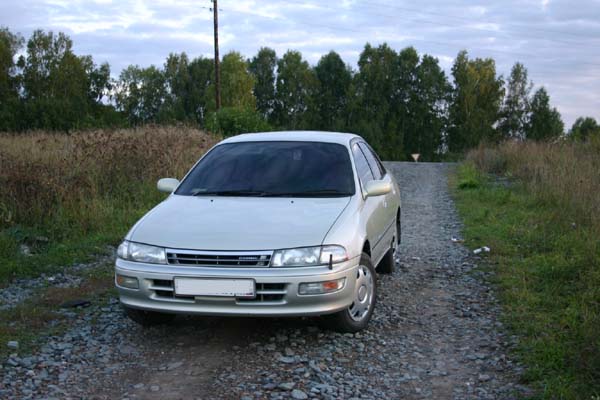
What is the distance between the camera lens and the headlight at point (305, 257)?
3994 mm

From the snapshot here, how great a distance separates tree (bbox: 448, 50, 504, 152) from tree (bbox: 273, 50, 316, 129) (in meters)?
16.1

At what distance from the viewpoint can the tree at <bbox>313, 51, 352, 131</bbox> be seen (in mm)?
66750

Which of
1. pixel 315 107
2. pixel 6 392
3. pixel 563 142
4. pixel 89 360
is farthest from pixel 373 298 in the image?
pixel 315 107

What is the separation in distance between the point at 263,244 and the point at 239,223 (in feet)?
1.20

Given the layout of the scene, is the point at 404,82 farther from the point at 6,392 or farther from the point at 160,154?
the point at 6,392

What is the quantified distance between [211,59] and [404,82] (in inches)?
880

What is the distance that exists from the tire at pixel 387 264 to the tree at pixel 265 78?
61395mm

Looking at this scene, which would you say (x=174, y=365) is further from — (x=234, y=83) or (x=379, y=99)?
(x=379, y=99)

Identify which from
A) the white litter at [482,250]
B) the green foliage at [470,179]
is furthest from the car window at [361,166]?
the green foliage at [470,179]

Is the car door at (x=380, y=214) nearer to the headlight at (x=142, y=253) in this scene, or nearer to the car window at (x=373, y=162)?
the car window at (x=373, y=162)

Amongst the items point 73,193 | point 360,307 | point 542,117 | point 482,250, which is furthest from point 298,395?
point 542,117

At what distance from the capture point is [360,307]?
456cm

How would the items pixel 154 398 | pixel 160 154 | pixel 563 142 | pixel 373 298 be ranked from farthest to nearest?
pixel 563 142
pixel 160 154
pixel 373 298
pixel 154 398

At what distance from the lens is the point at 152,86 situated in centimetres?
6819
